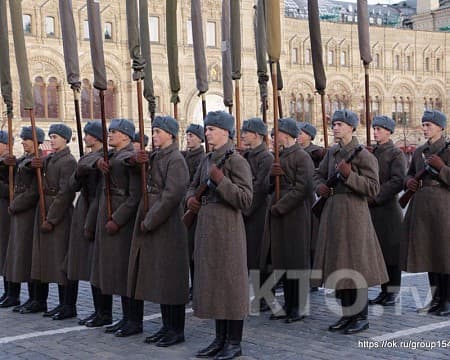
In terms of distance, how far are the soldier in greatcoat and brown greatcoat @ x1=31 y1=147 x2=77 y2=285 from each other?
19 centimetres

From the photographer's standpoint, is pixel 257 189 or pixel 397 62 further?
pixel 397 62

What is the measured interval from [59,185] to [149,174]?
1.44 metres

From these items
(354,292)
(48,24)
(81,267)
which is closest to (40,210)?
(81,267)

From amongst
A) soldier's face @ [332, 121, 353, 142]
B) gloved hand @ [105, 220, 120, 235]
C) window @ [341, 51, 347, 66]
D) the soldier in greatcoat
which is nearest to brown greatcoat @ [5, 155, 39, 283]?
the soldier in greatcoat

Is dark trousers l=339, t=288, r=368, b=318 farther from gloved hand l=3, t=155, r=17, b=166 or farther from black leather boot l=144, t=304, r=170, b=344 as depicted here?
gloved hand l=3, t=155, r=17, b=166

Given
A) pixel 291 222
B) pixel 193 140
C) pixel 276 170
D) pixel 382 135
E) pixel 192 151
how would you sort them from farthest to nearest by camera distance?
pixel 192 151 → pixel 193 140 → pixel 382 135 → pixel 291 222 → pixel 276 170

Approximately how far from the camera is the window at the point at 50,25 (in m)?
33.0

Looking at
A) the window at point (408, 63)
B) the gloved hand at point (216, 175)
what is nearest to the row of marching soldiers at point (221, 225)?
the gloved hand at point (216, 175)

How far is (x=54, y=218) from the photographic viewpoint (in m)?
7.43

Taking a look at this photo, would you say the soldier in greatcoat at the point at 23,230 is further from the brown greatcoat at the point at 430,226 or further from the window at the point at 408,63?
the window at the point at 408,63

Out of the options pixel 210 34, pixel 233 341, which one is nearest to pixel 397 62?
pixel 210 34

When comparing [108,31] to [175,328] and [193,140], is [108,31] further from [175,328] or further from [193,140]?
[175,328]

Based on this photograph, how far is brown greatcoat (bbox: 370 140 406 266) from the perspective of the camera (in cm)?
772

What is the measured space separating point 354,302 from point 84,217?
266 cm
